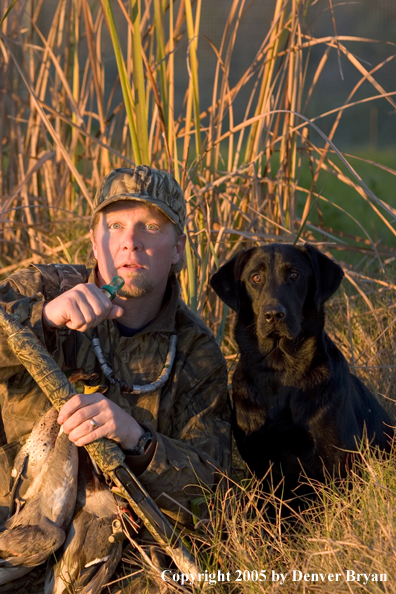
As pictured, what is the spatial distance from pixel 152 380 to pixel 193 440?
0.30m

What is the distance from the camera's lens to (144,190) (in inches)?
111

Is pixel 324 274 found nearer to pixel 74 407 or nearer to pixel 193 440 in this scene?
pixel 193 440

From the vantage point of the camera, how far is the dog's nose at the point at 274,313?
9.13 ft

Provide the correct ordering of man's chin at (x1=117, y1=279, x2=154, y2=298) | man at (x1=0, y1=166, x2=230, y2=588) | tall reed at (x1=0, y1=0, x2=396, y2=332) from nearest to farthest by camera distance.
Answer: man at (x1=0, y1=166, x2=230, y2=588) < man's chin at (x1=117, y1=279, x2=154, y2=298) < tall reed at (x1=0, y1=0, x2=396, y2=332)

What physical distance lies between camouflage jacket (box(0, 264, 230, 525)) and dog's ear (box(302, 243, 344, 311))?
525 millimetres

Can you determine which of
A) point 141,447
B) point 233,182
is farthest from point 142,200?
point 233,182

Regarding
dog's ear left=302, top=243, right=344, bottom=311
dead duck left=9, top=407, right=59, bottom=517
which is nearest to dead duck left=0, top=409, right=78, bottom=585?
dead duck left=9, top=407, right=59, bottom=517

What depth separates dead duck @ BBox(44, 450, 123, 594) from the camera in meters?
2.31

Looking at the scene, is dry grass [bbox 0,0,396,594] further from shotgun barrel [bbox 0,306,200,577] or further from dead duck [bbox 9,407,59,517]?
dead duck [bbox 9,407,59,517]

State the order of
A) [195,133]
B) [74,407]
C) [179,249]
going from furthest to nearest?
[195,133] → [179,249] → [74,407]

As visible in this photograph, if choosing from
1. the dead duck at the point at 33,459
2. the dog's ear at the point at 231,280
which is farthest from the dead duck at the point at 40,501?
the dog's ear at the point at 231,280

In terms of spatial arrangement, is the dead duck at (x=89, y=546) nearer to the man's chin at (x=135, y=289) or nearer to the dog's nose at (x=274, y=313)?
the man's chin at (x=135, y=289)

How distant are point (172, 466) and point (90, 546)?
39 centimetres

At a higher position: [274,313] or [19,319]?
[19,319]
